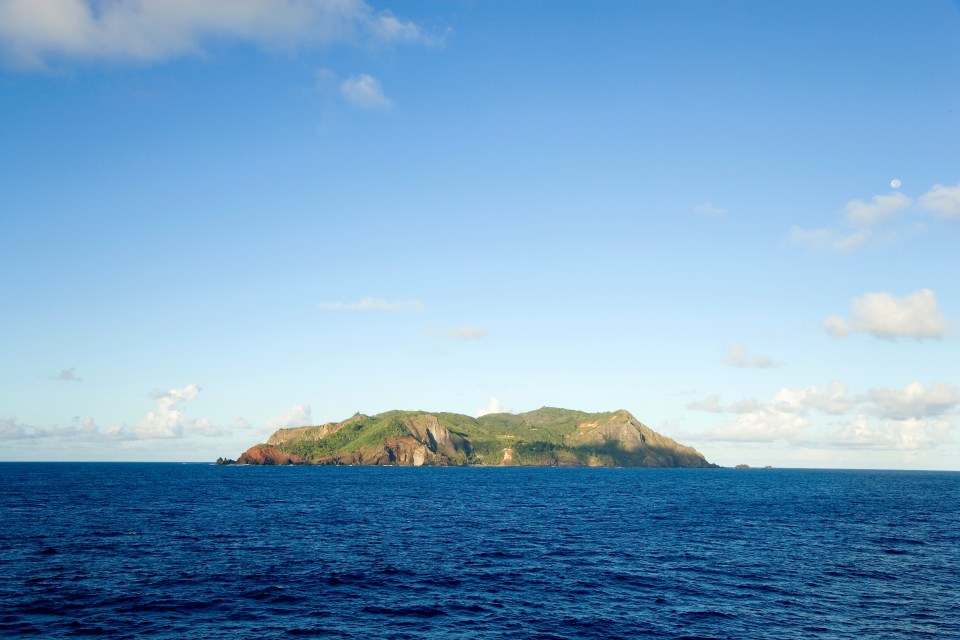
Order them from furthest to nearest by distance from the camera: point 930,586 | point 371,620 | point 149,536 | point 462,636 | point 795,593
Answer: point 149,536, point 930,586, point 795,593, point 371,620, point 462,636

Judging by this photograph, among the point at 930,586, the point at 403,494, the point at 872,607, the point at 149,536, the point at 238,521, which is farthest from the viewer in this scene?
the point at 403,494

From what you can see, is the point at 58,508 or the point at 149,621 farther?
the point at 58,508

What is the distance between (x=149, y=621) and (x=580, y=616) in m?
34.1

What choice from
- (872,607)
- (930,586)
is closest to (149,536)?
(872,607)

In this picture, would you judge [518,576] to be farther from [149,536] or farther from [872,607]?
[149,536]

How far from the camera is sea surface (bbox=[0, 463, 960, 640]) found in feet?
154

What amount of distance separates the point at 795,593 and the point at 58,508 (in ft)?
424

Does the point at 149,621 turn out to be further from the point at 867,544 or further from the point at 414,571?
the point at 867,544

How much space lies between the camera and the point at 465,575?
6294 cm

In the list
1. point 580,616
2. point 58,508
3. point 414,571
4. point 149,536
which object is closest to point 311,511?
point 149,536

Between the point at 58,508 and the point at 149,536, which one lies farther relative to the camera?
the point at 58,508

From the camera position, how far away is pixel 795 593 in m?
58.4

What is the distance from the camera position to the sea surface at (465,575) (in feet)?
154

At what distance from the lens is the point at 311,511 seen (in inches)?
4747
